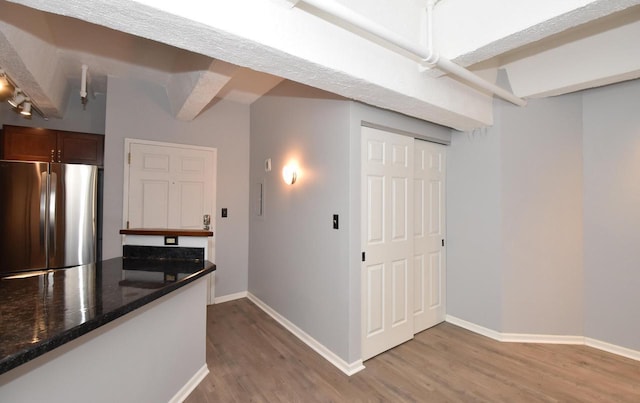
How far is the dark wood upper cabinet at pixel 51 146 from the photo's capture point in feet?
10.5

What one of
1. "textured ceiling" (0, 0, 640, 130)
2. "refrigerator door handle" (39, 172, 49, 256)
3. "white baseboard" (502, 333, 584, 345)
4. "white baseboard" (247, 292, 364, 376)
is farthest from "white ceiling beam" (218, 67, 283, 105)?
"white baseboard" (502, 333, 584, 345)

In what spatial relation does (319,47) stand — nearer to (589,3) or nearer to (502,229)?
(589,3)

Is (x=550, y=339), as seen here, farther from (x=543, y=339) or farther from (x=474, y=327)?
(x=474, y=327)

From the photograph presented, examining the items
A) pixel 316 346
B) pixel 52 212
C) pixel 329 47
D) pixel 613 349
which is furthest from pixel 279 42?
pixel 613 349

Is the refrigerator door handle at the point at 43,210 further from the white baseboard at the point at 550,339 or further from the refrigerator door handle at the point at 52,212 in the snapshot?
the white baseboard at the point at 550,339

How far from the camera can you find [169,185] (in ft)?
12.0

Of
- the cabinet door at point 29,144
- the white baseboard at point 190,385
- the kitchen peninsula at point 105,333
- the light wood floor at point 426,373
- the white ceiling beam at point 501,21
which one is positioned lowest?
the light wood floor at point 426,373

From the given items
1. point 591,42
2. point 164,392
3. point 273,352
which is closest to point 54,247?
point 164,392

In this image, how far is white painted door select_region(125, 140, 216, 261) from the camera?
3439 mm

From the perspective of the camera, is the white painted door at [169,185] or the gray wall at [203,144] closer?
the gray wall at [203,144]

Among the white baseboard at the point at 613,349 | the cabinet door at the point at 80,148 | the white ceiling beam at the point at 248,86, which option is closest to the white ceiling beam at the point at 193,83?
the white ceiling beam at the point at 248,86

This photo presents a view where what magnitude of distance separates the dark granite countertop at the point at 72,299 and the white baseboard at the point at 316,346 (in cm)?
129

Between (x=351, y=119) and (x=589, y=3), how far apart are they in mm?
1465

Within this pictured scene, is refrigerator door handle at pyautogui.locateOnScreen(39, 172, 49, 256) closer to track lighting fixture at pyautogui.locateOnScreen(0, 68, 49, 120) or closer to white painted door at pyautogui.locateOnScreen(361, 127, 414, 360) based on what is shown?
track lighting fixture at pyautogui.locateOnScreen(0, 68, 49, 120)
